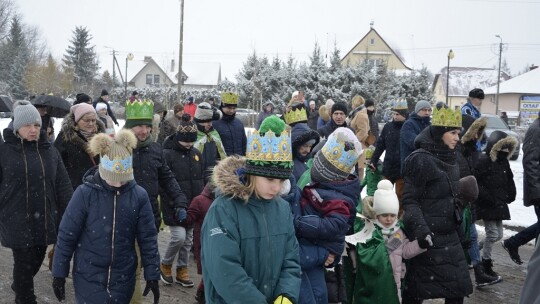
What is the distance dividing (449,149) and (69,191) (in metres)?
3.70

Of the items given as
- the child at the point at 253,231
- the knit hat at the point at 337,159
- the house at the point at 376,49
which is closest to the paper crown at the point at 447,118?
the knit hat at the point at 337,159

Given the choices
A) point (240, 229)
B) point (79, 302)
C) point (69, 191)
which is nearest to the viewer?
point (240, 229)

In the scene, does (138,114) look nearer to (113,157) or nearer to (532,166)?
(113,157)

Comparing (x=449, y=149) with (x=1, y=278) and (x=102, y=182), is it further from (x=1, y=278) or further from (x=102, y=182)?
(x=1, y=278)

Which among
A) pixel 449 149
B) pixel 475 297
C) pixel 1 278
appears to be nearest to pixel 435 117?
pixel 449 149

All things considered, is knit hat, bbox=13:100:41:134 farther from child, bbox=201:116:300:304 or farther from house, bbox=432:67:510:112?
house, bbox=432:67:510:112

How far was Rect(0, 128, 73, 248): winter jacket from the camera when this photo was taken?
5.53 metres

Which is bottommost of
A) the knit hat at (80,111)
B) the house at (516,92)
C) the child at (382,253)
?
the child at (382,253)

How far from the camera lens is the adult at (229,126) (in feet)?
27.6

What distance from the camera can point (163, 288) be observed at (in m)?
6.86

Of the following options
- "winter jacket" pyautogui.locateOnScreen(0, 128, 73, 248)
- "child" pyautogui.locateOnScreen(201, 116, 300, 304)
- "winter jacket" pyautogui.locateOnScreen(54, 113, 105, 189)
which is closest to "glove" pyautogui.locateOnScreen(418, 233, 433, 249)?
"child" pyautogui.locateOnScreen(201, 116, 300, 304)

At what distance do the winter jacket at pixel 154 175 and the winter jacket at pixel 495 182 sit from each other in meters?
4.05

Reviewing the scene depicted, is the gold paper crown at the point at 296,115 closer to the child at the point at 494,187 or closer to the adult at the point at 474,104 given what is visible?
the child at the point at 494,187

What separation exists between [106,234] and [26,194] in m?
1.51
